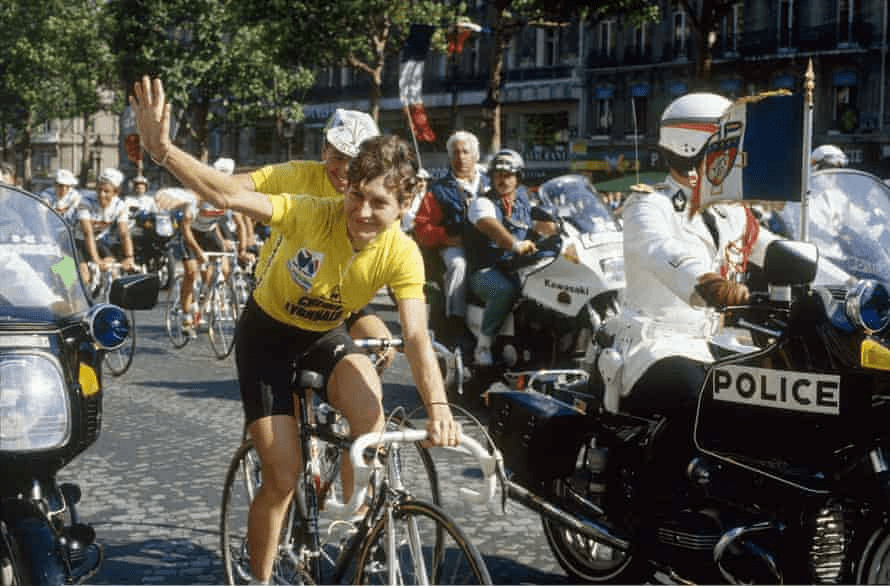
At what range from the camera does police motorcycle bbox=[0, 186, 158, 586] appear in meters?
3.64

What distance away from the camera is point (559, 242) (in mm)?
8594

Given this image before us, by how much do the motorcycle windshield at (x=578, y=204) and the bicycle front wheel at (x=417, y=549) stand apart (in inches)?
217

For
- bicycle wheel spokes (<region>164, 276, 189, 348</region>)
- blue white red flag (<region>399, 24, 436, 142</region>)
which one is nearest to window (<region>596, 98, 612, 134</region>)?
blue white red flag (<region>399, 24, 436, 142</region>)

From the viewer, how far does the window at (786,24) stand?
42.3m

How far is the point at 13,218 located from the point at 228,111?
46.3 metres

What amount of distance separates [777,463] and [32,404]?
7.30ft

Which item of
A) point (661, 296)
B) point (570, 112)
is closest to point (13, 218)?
point (661, 296)

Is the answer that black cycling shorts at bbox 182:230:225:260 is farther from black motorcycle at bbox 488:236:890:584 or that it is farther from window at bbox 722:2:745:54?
window at bbox 722:2:745:54

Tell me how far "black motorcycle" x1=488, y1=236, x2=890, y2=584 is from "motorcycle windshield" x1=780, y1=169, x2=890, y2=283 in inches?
12.8

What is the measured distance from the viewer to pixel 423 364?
360cm

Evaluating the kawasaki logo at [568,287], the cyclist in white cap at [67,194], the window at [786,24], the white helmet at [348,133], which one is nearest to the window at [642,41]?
the window at [786,24]

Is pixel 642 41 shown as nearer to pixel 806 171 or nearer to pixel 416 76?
pixel 416 76

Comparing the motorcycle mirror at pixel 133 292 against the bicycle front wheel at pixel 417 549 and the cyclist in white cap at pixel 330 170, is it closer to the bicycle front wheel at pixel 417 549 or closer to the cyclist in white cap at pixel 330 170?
the cyclist in white cap at pixel 330 170

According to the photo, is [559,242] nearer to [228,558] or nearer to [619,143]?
[228,558]
